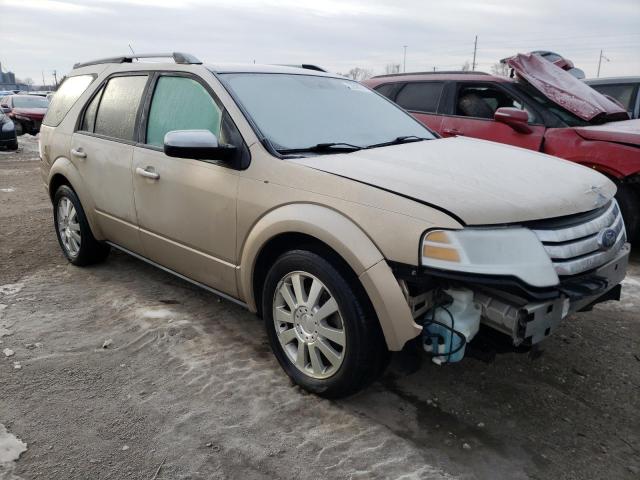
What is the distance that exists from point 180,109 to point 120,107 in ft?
2.67

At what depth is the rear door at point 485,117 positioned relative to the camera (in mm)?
5441

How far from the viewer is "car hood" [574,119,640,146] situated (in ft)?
15.7

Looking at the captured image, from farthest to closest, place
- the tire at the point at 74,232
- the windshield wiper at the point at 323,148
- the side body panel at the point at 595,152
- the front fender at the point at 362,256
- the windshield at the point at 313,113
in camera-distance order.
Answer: the side body panel at the point at 595,152
the tire at the point at 74,232
the windshield at the point at 313,113
the windshield wiper at the point at 323,148
the front fender at the point at 362,256

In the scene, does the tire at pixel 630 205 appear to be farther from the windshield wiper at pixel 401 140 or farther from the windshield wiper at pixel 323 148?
the windshield wiper at pixel 323 148

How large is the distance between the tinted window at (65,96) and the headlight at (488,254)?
3476 millimetres

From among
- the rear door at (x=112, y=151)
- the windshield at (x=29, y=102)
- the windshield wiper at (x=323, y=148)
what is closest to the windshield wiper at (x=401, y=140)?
the windshield wiper at (x=323, y=148)

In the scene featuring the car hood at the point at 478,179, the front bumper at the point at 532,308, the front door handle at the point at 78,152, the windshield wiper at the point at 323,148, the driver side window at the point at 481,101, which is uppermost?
the driver side window at the point at 481,101

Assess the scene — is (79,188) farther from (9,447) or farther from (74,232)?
(9,447)

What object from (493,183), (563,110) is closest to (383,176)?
(493,183)

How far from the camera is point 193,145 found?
2689 millimetres

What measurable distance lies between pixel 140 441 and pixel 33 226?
459 centimetres

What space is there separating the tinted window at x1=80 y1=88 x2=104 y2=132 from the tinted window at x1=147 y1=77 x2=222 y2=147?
2.84 feet

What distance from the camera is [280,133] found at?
2881 mm

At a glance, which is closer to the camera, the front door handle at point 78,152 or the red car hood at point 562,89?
the front door handle at point 78,152
